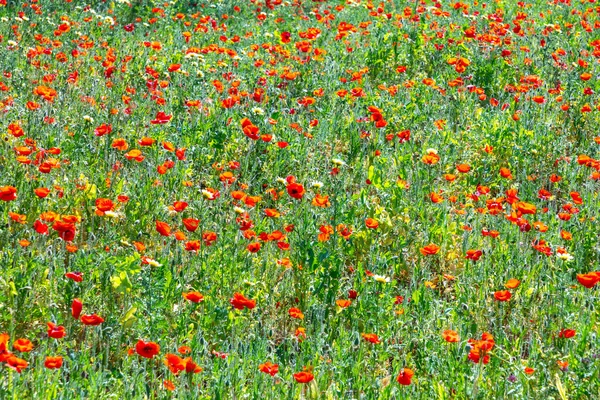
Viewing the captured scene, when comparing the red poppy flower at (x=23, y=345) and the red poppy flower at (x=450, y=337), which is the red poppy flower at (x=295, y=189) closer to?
the red poppy flower at (x=450, y=337)

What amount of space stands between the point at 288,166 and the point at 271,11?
6.01 meters

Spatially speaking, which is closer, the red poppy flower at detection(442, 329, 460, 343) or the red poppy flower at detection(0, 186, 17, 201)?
the red poppy flower at detection(442, 329, 460, 343)

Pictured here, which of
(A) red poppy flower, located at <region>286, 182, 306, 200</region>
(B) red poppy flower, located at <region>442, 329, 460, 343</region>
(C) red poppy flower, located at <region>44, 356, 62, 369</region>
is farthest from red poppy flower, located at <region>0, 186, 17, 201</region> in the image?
(B) red poppy flower, located at <region>442, 329, 460, 343</region>

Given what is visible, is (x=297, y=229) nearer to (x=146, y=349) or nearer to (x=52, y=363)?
(x=146, y=349)

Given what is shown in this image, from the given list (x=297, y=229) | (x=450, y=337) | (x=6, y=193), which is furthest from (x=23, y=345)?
(x=297, y=229)

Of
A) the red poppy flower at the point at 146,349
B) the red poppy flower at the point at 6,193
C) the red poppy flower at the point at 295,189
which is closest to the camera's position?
the red poppy flower at the point at 146,349

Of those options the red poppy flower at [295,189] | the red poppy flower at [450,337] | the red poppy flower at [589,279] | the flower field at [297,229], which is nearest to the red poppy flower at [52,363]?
the flower field at [297,229]

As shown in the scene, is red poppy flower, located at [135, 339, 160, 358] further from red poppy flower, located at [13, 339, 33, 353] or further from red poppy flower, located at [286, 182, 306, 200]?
red poppy flower, located at [286, 182, 306, 200]

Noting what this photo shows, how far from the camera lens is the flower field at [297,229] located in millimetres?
3281

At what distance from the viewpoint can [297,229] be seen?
4.40 metres

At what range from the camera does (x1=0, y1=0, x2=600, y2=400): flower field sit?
129 inches

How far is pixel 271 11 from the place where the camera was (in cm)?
1099

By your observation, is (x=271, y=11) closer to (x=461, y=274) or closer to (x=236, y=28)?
(x=236, y=28)

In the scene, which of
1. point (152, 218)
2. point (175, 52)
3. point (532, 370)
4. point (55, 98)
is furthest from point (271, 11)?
point (532, 370)
